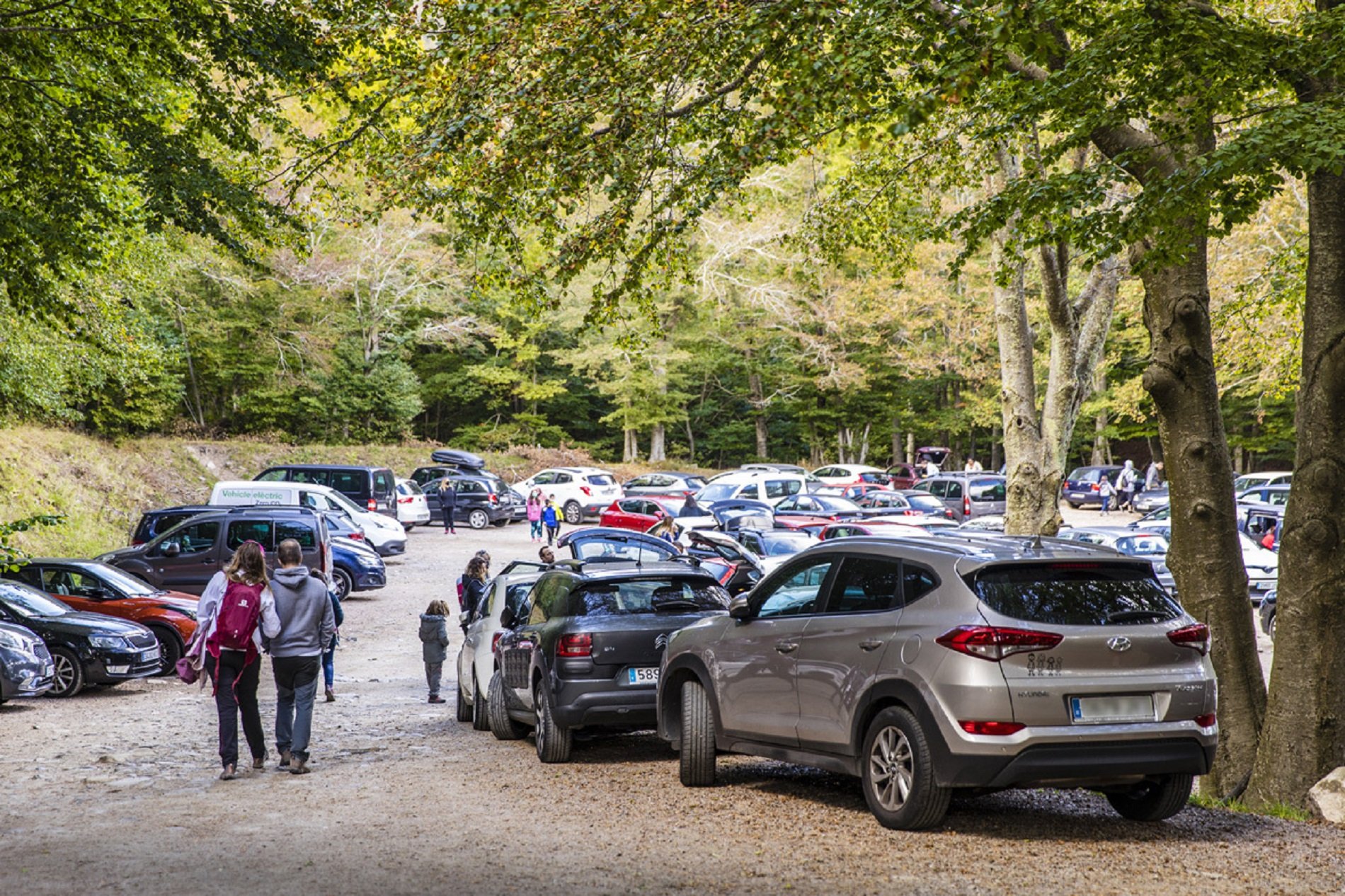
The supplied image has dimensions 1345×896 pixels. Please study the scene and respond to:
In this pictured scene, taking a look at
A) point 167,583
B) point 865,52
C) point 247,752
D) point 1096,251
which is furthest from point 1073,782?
point 167,583

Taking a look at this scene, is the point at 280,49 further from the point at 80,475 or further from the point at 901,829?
the point at 80,475

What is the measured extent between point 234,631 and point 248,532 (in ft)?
46.2

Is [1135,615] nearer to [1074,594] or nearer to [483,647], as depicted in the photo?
[1074,594]

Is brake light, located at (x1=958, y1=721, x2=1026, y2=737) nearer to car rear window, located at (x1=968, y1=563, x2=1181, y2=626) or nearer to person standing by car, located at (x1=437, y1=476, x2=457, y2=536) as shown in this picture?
car rear window, located at (x1=968, y1=563, x2=1181, y2=626)

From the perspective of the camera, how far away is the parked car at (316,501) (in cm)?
2866

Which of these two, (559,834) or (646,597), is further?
(646,597)

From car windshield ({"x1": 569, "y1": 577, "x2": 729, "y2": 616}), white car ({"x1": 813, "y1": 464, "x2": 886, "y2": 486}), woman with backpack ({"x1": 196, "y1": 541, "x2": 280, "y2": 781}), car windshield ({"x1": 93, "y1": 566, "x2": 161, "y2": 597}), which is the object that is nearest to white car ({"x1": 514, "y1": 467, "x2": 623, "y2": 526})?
white car ({"x1": 813, "y1": 464, "x2": 886, "y2": 486})

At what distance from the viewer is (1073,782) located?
6609mm

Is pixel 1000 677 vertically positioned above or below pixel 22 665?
above

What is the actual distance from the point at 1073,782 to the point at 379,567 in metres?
21.0

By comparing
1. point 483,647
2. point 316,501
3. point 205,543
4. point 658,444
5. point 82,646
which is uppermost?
point 658,444

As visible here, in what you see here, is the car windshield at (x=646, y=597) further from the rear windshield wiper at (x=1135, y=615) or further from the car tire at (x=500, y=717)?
the rear windshield wiper at (x=1135, y=615)

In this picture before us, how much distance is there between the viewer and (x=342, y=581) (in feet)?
83.8

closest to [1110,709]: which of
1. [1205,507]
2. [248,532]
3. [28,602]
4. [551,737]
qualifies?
[1205,507]
